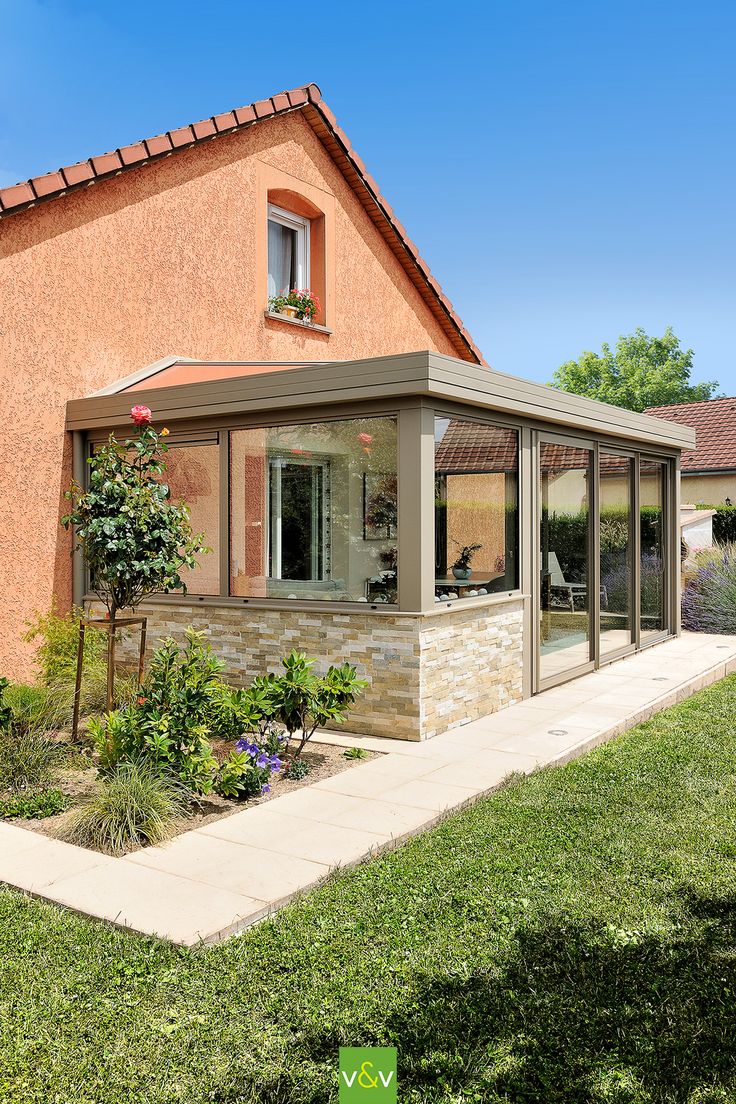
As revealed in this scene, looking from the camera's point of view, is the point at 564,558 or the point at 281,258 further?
the point at 281,258

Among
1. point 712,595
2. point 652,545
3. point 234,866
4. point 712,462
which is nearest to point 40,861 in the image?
point 234,866

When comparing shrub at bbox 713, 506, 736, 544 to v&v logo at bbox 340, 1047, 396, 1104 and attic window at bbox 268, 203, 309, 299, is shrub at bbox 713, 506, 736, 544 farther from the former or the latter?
v&v logo at bbox 340, 1047, 396, 1104

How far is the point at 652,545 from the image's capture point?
48.4 ft

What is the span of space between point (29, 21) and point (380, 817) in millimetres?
19927

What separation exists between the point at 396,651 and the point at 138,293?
6484mm

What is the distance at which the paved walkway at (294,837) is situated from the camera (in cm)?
500

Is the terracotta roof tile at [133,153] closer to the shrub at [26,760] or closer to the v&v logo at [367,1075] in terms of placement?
the shrub at [26,760]

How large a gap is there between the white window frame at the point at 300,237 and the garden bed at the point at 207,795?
29.5ft

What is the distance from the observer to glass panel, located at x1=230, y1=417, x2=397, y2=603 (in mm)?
8828

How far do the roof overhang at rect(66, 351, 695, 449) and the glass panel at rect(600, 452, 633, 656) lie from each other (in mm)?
1298

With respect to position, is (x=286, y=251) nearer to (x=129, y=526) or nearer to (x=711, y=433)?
(x=129, y=526)

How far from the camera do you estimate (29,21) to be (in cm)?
1928

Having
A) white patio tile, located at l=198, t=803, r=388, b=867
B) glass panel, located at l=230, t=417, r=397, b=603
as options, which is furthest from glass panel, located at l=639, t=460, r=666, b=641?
white patio tile, located at l=198, t=803, r=388, b=867

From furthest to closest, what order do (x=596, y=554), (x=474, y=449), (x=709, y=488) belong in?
(x=709, y=488), (x=596, y=554), (x=474, y=449)
